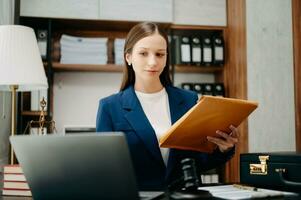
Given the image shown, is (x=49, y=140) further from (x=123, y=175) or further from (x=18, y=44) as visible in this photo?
(x=18, y=44)

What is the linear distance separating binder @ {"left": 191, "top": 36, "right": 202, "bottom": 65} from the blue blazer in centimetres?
180

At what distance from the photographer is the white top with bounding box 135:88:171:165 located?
4.92 feet

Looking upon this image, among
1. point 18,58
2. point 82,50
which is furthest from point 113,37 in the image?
point 18,58

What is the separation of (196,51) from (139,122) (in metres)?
1.96

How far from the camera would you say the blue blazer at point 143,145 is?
1.36m

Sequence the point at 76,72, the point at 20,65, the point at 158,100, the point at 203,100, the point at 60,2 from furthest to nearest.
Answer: the point at 76,72
the point at 60,2
the point at 20,65
the point at 158,100
the point at 203,100

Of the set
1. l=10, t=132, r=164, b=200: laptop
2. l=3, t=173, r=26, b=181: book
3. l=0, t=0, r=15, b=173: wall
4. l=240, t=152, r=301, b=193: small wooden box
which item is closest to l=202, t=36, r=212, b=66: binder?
l=0, t=0, r=15, b=173: wall

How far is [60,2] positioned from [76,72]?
2.04ft

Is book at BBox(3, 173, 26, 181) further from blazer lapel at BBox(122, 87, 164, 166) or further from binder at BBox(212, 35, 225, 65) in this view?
binder at BBox(212, 35, 225, 65)

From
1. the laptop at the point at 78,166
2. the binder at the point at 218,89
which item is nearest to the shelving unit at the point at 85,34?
the binder at the point at 218,89

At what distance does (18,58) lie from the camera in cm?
177

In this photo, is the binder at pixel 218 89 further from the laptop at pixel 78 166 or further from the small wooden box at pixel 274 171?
the laptop at pixel 78 166

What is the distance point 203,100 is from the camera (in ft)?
3.19

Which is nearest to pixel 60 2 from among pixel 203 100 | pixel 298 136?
pixel 298 136
